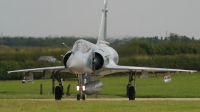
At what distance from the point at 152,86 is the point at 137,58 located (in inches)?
287

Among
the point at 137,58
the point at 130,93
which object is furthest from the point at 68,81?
the point at 130,93

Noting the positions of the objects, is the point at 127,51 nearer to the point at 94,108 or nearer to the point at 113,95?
the point at 113,95

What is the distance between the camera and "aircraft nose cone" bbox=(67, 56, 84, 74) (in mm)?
23266

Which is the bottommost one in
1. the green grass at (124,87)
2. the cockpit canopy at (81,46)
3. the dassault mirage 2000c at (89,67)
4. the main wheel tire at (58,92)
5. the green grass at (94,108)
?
the green grass at (124,87)

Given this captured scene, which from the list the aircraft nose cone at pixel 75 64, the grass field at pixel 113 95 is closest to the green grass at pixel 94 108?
the grass field at pixel 113 95

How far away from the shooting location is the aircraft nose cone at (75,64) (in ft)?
76.3

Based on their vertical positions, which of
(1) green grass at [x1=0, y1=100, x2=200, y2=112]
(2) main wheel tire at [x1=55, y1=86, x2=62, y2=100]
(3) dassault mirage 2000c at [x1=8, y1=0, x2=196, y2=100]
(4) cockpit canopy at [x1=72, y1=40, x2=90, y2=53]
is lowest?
(2) main wheel tire at [x1=55, y1=86, x2=62, y2=100]

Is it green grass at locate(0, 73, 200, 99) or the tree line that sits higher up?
the tree line
